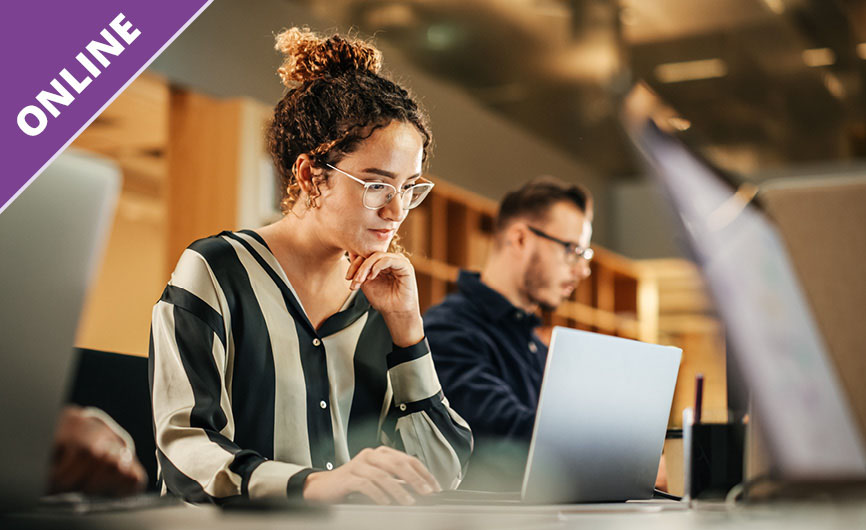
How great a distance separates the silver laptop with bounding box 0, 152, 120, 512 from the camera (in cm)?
65

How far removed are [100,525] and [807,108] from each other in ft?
20.5

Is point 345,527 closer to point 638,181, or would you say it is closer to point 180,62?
point 180,62

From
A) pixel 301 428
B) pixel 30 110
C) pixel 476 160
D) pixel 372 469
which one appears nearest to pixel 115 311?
pixel 476 160

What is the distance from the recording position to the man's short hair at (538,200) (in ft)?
8.56

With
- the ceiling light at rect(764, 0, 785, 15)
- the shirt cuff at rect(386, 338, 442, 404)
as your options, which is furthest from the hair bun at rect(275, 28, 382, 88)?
the ceiling light at rect(764, 0, 785, 15)

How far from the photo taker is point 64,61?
3223 millimetres

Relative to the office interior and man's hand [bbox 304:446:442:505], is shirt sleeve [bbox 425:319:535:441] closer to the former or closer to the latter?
the office interior

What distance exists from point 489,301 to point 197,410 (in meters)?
1.27

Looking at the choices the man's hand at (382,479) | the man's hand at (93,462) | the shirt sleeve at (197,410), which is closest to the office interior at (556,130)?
the shirt sleeve at (197,410)

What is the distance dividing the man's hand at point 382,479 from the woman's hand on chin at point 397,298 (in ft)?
1.60

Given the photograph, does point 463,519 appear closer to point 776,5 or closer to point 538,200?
point 538,200

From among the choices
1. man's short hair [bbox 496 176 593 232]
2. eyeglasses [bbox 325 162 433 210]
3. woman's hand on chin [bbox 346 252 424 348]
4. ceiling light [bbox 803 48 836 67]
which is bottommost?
woman's hand on chin [bbox 346 252 424 348]

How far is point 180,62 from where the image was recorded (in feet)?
12.0

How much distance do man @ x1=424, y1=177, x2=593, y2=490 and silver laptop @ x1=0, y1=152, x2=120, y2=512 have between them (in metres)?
1.11
